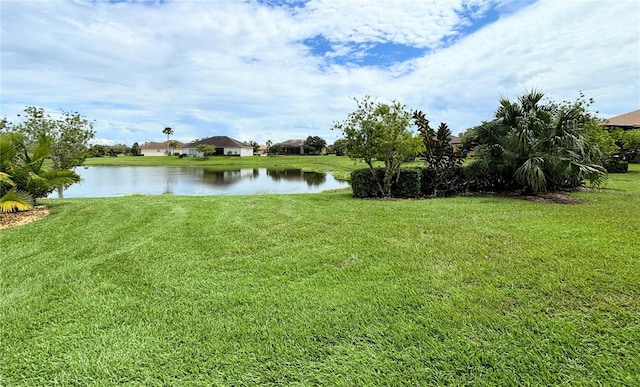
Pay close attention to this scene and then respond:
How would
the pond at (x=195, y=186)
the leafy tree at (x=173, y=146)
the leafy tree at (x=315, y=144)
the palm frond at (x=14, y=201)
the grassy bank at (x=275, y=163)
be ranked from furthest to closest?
the leafy tree at (x=173, y=146), the leafy tree at (x=315, y=144), the grassy bank at (x=275, y=163), the pond at (x=195, y=186), the palm frond at (x=14, y=201)

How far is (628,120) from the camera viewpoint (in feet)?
104

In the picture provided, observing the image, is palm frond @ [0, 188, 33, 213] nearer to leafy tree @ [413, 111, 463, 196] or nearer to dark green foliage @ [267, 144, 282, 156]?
leafy tree @ [413, 111, 463, 196]

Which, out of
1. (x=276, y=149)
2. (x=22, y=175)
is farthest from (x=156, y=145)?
(x=22, y=175)

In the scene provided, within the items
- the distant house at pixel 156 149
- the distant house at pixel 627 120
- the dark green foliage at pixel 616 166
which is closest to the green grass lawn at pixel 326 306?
the dark green foliage at pixel 616 166

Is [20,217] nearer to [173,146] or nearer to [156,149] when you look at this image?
[173,146]

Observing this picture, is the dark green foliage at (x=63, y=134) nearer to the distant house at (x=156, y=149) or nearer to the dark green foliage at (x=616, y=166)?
the dark green foliage at (x=616, y=166)

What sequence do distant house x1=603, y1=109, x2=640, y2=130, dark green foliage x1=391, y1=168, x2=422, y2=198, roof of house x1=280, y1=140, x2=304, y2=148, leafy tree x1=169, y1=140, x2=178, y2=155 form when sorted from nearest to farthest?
dark green foliage x1=391, y1=168, x2=422, y2=198, distant house x1=603, y1=109, x2=640, y2=130, roof of house x1=280, y1=140, x2=304, y2=148, leafy tree x1=169, y1=140, x2=178, y2=155

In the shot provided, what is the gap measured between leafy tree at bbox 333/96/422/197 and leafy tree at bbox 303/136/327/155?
58.3 metres

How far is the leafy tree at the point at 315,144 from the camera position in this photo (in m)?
67.2

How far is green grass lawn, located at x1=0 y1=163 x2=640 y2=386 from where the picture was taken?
2.30 meters

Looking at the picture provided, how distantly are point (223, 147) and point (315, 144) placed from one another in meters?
18.9

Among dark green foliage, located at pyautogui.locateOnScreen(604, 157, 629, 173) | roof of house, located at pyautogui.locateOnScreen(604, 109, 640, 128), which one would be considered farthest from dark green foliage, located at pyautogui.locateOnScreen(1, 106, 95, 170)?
roof of house, located at pyautogui.locateOnScreen(604, 109, 640, 128)

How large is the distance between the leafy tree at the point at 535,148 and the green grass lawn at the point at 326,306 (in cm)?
346

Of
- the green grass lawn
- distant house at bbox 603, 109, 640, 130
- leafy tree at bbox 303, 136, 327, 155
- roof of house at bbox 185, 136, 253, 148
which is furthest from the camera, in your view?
roof of house at bbox 185, 136, 253, 148
